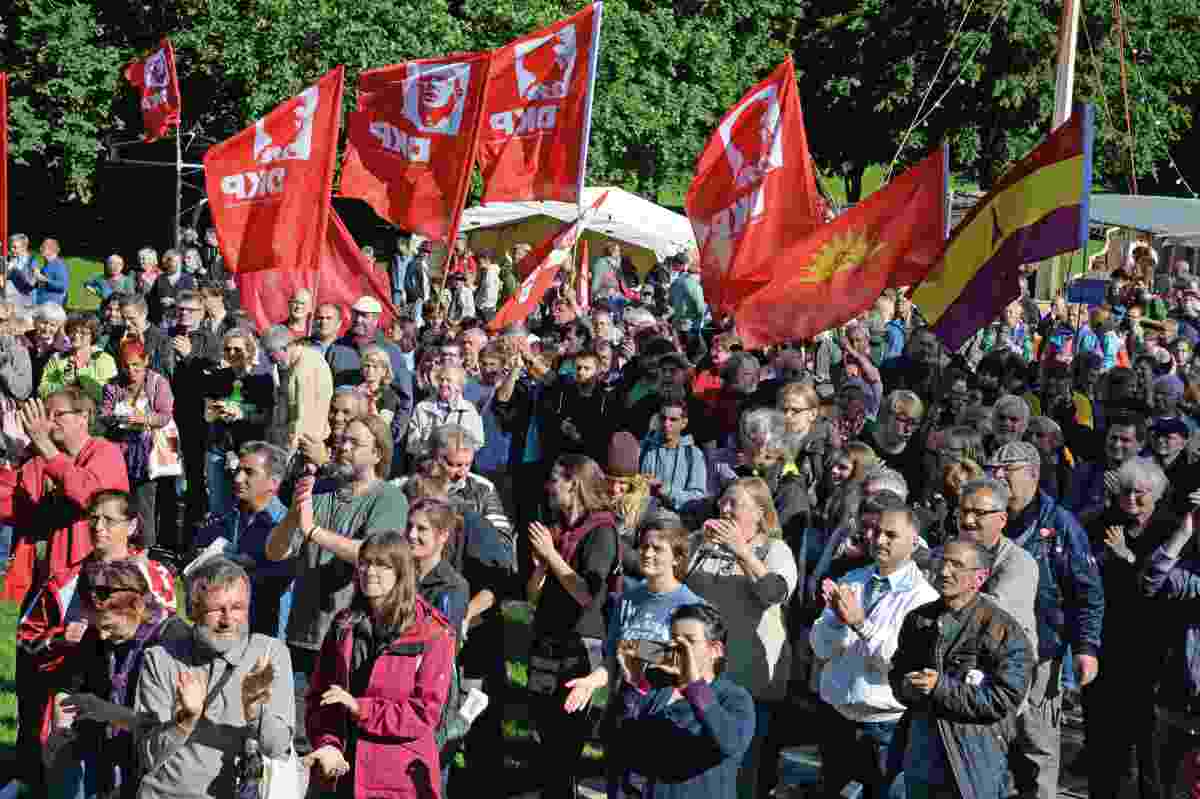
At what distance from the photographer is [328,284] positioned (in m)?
12.4

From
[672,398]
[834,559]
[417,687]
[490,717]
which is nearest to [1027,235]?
[672,398]

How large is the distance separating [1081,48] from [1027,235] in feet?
91.5

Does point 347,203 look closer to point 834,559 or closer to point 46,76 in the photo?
point 46,76

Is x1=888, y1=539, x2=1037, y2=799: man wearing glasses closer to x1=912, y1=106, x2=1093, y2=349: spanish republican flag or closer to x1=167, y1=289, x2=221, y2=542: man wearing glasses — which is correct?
x1=912, y1=106, x2=1093, y2=349: spanish republican flag

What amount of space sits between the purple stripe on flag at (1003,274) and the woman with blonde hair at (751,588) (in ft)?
11.1

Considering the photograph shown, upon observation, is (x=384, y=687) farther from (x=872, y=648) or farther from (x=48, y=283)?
(x=48, y=283)

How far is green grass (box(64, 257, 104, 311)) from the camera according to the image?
30594 millimetres

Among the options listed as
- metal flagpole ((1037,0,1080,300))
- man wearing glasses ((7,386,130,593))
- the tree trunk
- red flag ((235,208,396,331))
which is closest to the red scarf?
man wearing glasses ((7,386,130,593))

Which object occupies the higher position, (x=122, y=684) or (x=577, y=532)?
(x=577, y=532)

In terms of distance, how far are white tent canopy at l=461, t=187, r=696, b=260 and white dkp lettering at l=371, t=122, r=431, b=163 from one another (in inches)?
607

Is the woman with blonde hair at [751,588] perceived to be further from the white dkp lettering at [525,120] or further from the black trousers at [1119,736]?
the white dkp lettering at [525,120]

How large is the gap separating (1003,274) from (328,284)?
4.91 metres

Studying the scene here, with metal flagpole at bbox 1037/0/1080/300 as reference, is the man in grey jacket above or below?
below

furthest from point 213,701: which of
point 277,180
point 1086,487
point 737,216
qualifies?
point 737,216
